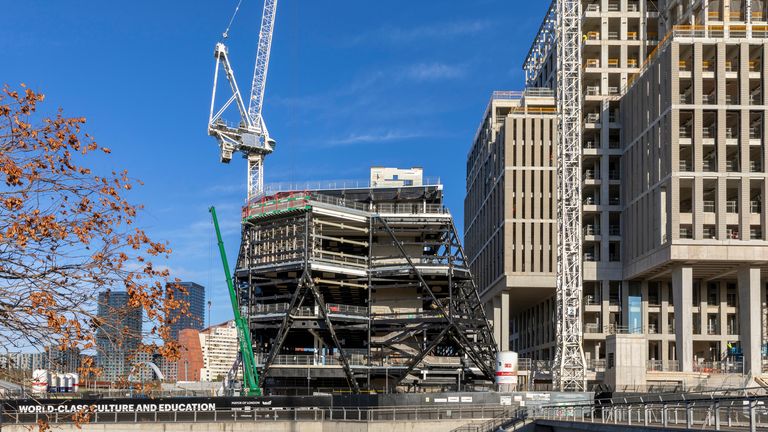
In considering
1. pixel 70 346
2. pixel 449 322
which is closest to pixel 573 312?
pixel 449 322

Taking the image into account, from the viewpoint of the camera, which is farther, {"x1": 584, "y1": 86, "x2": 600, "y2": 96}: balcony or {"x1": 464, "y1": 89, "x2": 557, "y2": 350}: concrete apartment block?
{"x1": 584, "y1": 86, "x2": 600, "y2": 96}: balcony

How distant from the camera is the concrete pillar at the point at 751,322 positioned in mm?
102875

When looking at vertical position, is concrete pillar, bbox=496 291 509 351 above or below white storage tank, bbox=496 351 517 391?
above

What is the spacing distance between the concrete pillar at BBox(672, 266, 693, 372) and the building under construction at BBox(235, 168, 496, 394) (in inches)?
915

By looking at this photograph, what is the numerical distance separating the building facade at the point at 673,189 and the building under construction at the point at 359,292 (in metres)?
12.8

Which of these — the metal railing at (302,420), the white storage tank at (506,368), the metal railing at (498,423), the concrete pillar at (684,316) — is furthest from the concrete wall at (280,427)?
the concrete pillar at (684,316)

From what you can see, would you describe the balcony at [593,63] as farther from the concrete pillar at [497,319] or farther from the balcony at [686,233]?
the balcony at [686,233]

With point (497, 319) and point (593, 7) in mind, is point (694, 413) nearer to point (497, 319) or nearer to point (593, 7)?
point (497, 319)

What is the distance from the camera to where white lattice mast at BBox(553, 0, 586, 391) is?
109 metres

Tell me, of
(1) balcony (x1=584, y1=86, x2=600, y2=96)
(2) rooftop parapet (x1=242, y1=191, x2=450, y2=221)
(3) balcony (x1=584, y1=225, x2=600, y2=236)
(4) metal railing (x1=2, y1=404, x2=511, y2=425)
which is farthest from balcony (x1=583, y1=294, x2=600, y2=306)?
(4) metal railing (x1=2, y1=404, x2=511, y2=425)

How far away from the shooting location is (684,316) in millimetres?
105250

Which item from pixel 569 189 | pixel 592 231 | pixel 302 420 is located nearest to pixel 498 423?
pixel 302 420

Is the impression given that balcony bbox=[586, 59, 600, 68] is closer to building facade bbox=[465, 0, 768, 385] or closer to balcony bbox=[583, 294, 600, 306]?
building facade bbox=[465, 0, 768, 385]

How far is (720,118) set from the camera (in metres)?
106
